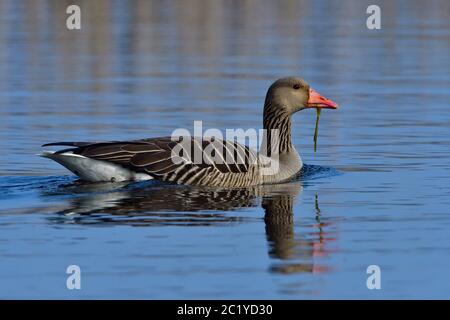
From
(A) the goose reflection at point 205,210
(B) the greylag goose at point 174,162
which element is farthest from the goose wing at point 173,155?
(A) the goose reflection at point 205,210

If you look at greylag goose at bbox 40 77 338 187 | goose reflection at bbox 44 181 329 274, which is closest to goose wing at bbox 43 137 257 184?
greylag goose at bbox 40 77 338 187

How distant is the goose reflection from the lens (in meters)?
12.2

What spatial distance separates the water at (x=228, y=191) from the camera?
36.8 feet

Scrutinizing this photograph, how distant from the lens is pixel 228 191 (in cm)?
1617

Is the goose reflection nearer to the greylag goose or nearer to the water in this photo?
the water

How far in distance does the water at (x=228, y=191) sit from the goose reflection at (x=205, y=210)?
3 centimetres

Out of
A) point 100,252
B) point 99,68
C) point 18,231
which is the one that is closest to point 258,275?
point 100,252

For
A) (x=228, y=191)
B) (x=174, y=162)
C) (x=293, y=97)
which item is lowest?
(x=228, y=191)

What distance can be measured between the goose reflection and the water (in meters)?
0.03

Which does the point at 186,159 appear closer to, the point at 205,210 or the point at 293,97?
the point at 205,210

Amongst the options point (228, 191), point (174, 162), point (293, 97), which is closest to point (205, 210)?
point (228, 191)

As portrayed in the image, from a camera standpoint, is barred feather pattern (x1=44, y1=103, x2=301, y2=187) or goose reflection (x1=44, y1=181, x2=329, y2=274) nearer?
goose reflection (x1=44, y1=181, x2=329, y2=274)

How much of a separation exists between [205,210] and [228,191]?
1.77 m

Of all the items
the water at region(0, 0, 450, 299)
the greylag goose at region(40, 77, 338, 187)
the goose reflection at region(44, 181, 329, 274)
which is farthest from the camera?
the greylag goose at region(40, 77, 338, 187)
